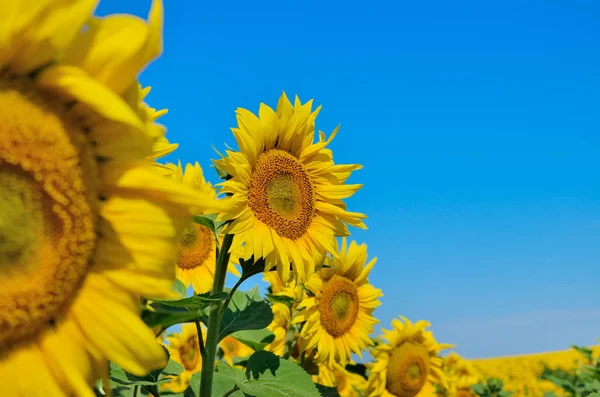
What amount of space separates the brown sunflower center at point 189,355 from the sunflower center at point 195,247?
2.40 meters

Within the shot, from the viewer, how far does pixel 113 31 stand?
1397 mm

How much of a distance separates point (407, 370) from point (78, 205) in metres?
5.37

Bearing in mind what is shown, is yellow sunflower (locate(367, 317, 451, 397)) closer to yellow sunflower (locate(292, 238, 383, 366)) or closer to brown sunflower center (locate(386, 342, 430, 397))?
brown sunflower center (locate(386, 342, 430, 397))

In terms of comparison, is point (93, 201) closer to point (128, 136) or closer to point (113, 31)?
point (128, 136)

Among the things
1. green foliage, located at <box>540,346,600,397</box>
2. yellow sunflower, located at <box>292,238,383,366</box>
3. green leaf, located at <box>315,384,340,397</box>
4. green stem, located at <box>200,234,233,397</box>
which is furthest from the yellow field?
green stem, located at <box>200,234,233,397</box>

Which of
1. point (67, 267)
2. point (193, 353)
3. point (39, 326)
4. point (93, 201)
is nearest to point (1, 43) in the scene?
point (93, 201)

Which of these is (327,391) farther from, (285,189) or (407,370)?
(407,370)

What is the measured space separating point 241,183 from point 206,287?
1126 millimetres

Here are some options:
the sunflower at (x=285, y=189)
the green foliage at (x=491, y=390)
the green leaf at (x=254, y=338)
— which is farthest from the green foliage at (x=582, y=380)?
the sunflower at (x=285, y=189)

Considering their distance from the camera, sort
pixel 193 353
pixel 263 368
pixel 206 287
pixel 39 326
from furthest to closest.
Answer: pixel 193 353 → pixel 206 287 → pixel 263 368 → pixel 39 326

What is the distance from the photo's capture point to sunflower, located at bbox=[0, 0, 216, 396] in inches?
53.7

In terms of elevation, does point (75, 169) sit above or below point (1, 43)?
below

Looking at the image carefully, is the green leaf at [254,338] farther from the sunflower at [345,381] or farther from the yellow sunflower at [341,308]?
the sunflower at [345,381]

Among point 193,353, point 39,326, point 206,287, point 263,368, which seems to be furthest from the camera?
point 193,353
